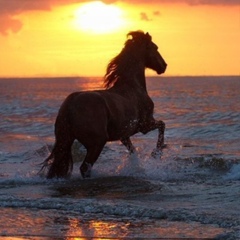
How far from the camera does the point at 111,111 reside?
11.3m

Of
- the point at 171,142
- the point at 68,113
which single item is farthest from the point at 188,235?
the point at 171,142

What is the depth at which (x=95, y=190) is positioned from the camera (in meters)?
10.1

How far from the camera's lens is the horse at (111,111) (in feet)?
35.7

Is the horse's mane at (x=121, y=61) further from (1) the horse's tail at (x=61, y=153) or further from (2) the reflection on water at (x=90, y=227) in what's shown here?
(2) the reflection on water at (x=90, y=227)

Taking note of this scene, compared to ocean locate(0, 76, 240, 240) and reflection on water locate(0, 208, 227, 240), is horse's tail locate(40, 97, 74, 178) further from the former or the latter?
reflection on water locate(0, 208, 227, 240)

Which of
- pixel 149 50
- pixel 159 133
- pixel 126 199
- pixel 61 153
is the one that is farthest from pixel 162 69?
pixel 126 199

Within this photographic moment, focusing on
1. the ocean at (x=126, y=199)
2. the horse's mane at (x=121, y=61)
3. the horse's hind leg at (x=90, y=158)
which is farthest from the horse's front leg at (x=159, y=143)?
the horse's hind leg at (x=90, y=158)

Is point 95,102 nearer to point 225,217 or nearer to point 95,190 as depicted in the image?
point 95,190

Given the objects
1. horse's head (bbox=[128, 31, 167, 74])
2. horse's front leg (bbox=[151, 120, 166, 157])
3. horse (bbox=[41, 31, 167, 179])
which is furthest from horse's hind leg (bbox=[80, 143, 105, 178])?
horse's head (bbox=[128, 31, 167, 74])

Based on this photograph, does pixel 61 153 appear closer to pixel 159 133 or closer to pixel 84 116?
pixel 84 116

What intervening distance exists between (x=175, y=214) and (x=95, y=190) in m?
2.38

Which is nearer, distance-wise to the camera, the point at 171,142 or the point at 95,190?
the point at 95,190

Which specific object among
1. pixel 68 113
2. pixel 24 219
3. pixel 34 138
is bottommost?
pixel 34 138

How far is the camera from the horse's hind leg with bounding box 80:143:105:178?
11.0 meters
